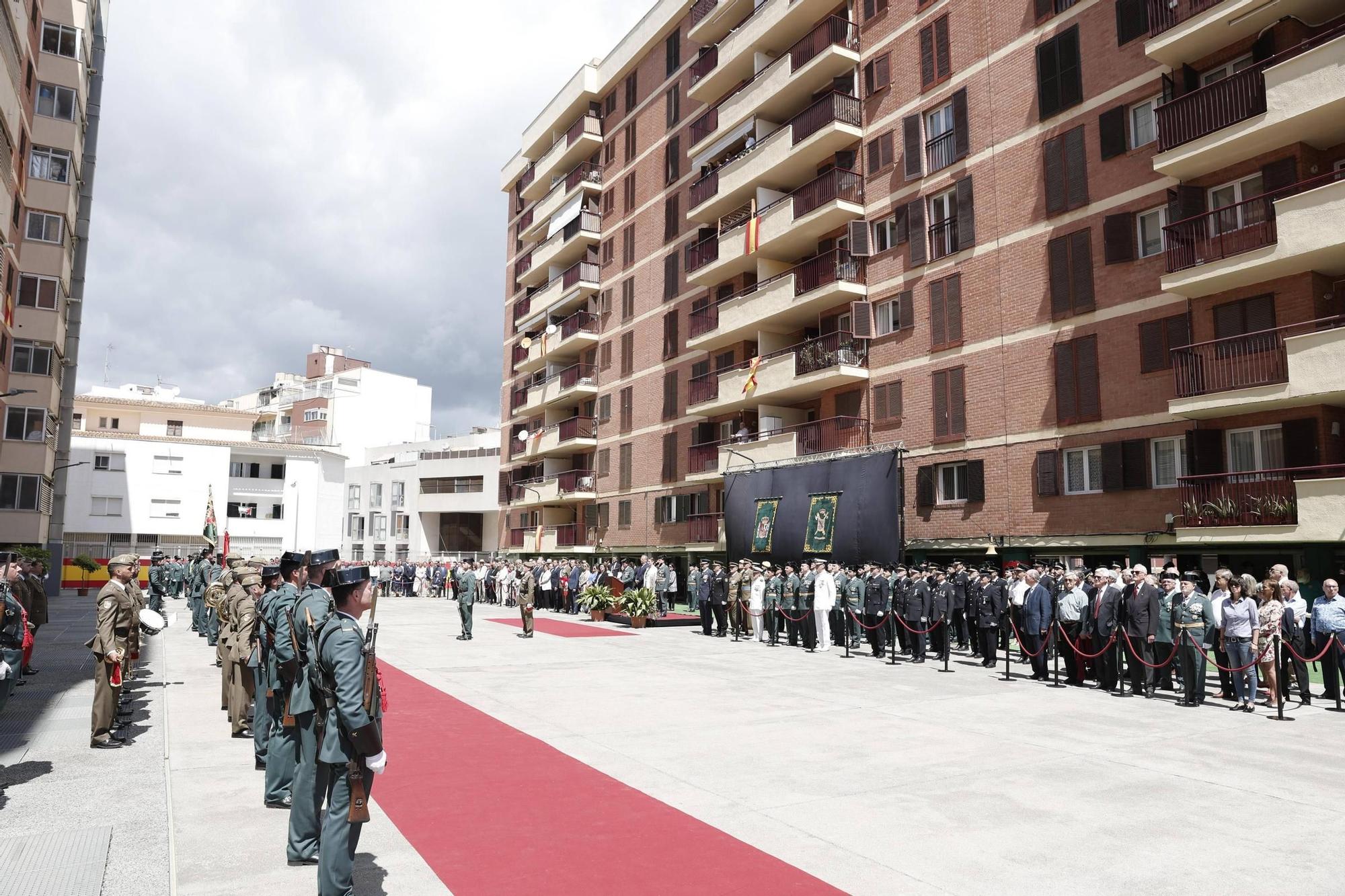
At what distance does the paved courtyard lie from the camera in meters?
6.34

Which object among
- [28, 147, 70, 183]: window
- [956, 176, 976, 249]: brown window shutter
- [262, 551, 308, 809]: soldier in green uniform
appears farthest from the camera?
[28, 147, 70, 183]: window

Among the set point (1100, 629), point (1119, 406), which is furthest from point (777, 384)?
point (1100, 629)

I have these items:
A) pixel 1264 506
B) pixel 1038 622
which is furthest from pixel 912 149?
pixel 1038 622

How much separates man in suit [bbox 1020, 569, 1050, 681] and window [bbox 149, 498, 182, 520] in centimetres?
6406

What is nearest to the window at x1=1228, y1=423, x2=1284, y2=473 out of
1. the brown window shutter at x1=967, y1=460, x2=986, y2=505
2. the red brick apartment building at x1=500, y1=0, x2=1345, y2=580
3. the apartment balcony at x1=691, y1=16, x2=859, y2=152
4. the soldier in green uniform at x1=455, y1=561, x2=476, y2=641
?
the red brick apartment building at x1=500, y1=0, x2=1345, y2=580

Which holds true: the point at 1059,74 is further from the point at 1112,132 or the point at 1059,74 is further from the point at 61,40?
the point at 61,40

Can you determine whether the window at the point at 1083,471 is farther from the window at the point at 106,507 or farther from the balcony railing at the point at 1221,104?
the window at the point at 106,507

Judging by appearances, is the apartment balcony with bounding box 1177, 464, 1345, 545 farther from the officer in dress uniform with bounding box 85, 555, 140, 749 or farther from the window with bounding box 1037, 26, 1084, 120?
the officer in dress uniform with bounding box 85, 555, 140, 749

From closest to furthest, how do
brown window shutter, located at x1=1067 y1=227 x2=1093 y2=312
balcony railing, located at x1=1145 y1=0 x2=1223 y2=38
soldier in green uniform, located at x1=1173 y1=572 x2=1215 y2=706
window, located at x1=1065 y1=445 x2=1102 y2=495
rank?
soldier in green uniform, located at x1=1173 y1=572 x2=1215 y2=706
balcony railing, located at x1=1145 y1=0 x2=1223 y2=38
window, located at x1=1065 y1=445 x2=1102 y2=495
brown window shutter, located at x1=1067 y1=227 x2=1093 y2=312

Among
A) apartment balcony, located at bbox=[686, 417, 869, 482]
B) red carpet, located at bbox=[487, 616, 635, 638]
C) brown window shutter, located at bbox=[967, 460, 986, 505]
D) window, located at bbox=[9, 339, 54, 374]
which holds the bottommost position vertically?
red carpet, located at bbox=[487, 616, 635, 638]

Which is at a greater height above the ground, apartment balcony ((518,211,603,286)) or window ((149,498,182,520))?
apartment balcony ((518,211,603,286))

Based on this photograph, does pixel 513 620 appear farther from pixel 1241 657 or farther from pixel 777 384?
pixel 1241 657

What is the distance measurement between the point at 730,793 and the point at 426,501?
6593 centimetres

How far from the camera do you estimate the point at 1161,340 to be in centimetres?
2052
